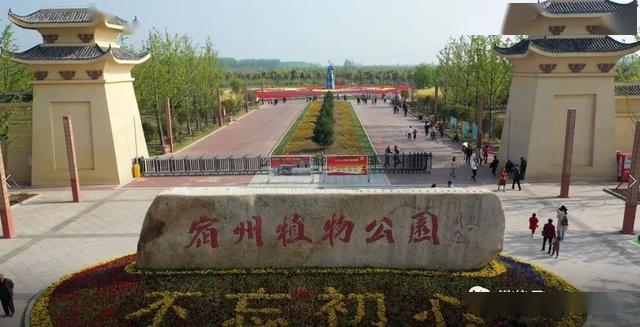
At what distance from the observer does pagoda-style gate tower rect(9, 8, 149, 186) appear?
18.0 metres

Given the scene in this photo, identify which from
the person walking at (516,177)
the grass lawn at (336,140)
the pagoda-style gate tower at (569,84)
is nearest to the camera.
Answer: the person walking at (516,177)

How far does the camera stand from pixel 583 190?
1728cm

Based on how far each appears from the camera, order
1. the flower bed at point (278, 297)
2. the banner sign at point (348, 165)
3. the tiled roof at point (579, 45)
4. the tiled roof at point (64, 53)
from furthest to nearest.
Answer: the banner sign at point (348, 165) < the tiled roof at point (64, 53) < the tiled roof at point (579, 45) < the flower bed at point (278, 297)

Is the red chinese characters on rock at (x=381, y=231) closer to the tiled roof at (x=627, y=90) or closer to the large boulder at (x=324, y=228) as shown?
the large boulder at (x=324, y=228)

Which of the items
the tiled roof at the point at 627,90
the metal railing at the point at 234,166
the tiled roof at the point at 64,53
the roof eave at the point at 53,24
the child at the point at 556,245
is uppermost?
the roof eave at the point at 53,24

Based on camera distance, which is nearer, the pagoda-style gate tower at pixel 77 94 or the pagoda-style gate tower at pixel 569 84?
the pagoda-style gate tower at pixel 569 84

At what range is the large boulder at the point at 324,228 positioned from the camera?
9.18 meters

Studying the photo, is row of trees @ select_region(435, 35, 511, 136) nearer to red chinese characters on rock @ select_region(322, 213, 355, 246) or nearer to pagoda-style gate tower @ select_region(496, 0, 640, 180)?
pagoda-style gate tower @ select_region(496, 0, 640, 180)

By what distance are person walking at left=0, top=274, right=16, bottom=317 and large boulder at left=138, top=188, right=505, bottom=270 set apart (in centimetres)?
224

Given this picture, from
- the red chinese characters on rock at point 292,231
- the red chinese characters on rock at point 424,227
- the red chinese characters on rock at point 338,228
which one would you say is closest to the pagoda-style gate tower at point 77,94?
the red chinese characters on rock at point 292,231

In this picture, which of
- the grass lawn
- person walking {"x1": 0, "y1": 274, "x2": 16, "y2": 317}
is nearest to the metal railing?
the grass lawn

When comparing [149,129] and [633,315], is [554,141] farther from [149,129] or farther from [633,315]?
[149,129]

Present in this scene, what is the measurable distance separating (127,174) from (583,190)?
1688 centimetres

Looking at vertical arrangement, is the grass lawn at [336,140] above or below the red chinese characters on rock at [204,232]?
below
